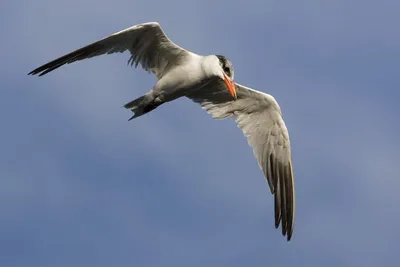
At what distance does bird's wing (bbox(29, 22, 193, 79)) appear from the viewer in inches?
642

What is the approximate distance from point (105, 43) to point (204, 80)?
2.16m

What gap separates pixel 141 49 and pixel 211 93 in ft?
8.08

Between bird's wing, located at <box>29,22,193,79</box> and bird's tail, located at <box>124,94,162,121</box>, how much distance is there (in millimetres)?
604

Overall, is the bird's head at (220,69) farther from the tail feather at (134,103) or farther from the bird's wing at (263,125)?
the tail feather at (134,103)

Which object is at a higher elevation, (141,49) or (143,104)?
(141,49)

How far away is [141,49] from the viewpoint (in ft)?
55.4

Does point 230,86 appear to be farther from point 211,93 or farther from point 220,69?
point 211,93

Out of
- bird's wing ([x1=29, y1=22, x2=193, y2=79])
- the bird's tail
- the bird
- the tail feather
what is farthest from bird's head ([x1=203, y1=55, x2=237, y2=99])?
the tail feather

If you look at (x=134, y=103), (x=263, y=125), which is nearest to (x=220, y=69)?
(x=134, y=103)

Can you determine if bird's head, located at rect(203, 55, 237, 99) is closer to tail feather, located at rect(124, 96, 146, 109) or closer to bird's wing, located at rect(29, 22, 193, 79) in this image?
bird's wing, located at rect(29, 22, 193, 79)

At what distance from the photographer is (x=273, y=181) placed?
18.2 m

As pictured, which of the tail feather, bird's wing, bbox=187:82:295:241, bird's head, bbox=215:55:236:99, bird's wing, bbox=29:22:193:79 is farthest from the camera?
bird's wing, bbox=187:82:295:241

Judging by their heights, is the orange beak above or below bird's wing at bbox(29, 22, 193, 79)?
below

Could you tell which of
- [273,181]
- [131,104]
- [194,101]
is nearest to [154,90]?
[131,104]
